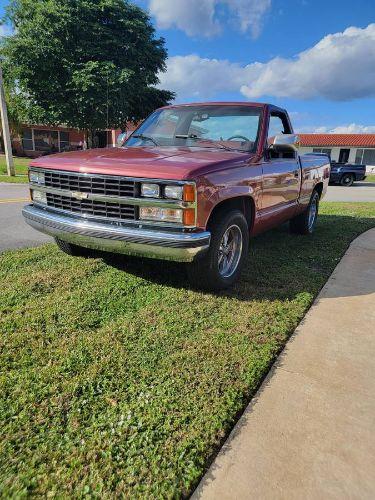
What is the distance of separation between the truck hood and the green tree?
1716cm

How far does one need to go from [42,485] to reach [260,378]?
1.37 metres

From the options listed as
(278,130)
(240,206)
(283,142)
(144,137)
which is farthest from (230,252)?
(278,130)

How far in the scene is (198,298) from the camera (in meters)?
3.55

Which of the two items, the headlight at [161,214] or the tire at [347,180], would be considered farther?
the tire at [347,180]

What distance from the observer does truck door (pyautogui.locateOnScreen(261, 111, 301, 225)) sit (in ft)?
14.3

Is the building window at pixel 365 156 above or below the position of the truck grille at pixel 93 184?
below

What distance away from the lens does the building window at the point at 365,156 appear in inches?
1491

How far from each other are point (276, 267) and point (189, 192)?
2.00m

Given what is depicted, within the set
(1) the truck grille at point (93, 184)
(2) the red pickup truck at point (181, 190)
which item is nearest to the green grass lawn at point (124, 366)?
(2) the red pickup truck at point (181, 190)

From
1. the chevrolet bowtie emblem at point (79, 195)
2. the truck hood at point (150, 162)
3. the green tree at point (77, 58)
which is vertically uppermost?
the green tree at point (77, 58)

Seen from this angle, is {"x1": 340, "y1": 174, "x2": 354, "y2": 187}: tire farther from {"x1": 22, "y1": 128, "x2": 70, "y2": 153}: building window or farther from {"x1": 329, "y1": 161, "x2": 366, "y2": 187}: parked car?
{"x1": 22, "y1": 128, "x2": 70, "y2": 153}: building window

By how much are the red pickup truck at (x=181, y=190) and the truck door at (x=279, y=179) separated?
0.01 metres

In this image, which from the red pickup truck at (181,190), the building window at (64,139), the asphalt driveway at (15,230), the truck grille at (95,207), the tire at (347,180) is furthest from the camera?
the building window at (64,139)

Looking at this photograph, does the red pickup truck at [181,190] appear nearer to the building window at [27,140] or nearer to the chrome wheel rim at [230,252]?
the chrome wheel rim at [230,252]
